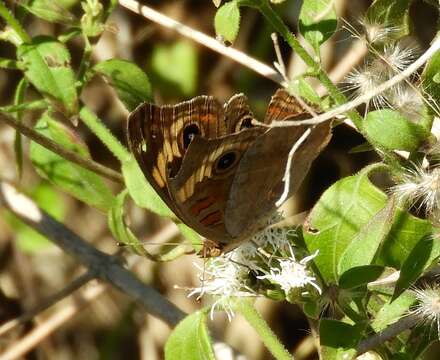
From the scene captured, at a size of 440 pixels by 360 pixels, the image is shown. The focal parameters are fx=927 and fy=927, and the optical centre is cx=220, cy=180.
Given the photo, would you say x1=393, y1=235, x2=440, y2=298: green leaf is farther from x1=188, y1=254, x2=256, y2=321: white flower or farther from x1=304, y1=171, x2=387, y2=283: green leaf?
x1=188, y1=254, x2=256, y2=321: white flower

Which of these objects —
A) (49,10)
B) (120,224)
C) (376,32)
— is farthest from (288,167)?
(49,10)

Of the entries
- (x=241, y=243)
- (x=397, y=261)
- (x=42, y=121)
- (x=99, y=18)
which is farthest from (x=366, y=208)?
(x=42, y=121)

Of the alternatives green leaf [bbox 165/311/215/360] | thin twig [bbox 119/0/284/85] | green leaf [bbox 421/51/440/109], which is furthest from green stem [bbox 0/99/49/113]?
green leaf [bbox 421/51/440/109]

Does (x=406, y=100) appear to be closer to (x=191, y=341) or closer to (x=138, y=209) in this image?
(x=191, y=341)

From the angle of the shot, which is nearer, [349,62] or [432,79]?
[432,79]

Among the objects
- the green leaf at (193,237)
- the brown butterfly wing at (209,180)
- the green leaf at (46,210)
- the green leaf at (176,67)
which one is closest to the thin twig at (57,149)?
the green leaf at (193,237)

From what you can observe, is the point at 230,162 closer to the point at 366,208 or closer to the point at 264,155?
the point at 264,155
